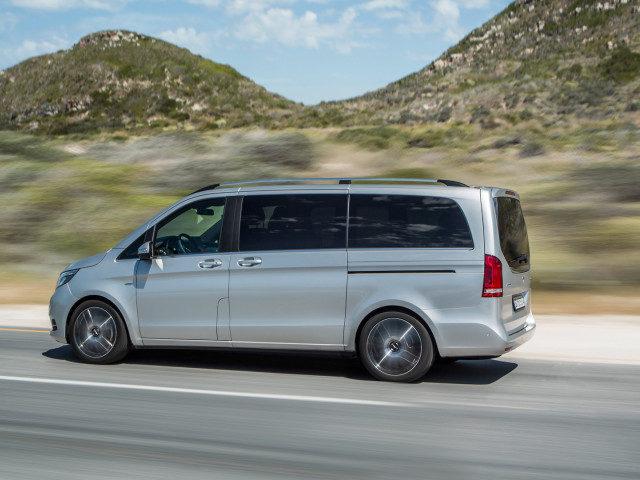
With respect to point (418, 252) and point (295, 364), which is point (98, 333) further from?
point (418, 252)

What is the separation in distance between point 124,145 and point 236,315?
993 inches

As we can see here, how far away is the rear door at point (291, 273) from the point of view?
7684mm

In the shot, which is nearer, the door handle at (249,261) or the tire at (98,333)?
the door handle at (249,261)

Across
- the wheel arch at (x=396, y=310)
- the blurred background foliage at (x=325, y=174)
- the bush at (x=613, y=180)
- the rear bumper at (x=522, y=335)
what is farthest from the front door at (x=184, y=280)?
the bush at (x=613, y=180)

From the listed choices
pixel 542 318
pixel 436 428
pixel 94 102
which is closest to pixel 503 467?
pixel 436 428

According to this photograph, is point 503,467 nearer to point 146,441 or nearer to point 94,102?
point 146,441

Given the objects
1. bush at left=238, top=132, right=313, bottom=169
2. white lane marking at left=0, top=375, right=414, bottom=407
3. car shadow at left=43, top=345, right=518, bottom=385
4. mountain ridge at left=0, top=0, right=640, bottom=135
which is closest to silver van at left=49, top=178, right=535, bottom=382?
car shadow at left=43, top=345, right=518, bottom=385

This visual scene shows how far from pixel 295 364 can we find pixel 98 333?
205cm

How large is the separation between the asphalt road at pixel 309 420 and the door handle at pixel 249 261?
1080 millimetres


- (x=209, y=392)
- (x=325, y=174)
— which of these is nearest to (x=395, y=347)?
(x=209, y=392)

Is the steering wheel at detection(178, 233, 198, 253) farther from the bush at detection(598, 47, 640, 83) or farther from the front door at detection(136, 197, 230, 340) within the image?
the bush at detection(598, 47, 640, 83)

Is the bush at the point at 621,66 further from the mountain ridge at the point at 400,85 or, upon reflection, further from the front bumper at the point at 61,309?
the front bumper at the point at 61,309

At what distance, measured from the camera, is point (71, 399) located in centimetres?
696

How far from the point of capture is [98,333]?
844 centimetres
